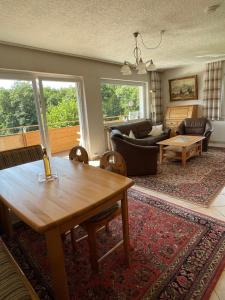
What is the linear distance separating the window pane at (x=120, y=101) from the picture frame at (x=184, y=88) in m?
1.12

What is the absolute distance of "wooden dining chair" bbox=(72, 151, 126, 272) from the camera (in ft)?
4.49

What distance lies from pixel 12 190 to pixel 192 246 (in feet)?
5.27

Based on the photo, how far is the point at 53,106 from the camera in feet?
13.1

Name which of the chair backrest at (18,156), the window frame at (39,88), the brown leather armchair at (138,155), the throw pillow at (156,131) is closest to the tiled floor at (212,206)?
the brown leather armchair at (138,155)

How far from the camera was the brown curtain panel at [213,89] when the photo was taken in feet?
17.6

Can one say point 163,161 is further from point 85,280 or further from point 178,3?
point 85,280

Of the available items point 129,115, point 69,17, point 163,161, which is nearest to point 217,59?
point 129,115

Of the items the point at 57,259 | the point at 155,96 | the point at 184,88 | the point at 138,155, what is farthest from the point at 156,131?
the point at 57,259

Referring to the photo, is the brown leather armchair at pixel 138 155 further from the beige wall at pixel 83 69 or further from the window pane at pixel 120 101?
the window pane at pixel 120 101

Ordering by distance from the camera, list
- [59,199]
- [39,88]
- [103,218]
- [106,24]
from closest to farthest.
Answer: [59,199] < [103,218] < [106,24] < [39,88]

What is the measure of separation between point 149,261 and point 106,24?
9.62 feet

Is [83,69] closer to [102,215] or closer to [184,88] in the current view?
[184,88]

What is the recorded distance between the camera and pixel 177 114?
6086 mm

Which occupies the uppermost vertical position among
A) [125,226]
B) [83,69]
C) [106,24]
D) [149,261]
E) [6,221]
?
[106,24]
